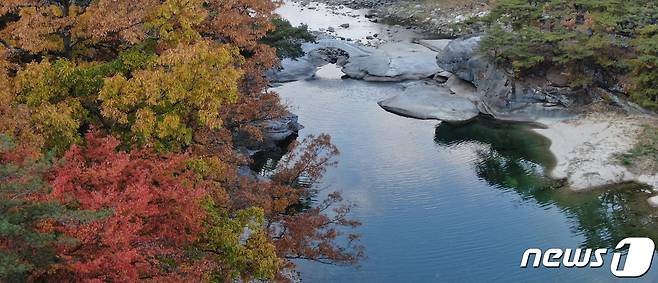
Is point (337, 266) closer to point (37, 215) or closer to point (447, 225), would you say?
point (447, 225)

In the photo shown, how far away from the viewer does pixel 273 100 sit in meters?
26.4

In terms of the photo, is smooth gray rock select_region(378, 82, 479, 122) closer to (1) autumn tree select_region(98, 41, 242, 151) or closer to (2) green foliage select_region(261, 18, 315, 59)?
(2) green foliage select_region(261, 18, 315, 59)

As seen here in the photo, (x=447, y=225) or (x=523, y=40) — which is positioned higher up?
(x=523, y=40)

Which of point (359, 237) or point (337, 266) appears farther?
point (359, 237)

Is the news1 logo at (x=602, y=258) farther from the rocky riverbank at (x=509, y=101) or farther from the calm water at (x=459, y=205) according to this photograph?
the rocky riverbank at (x=509, y=101)

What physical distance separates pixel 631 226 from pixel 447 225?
7860mm

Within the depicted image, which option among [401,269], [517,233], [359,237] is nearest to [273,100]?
[359,237]

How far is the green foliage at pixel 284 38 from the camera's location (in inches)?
1452

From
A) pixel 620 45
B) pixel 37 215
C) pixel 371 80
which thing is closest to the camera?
pixel 37 215

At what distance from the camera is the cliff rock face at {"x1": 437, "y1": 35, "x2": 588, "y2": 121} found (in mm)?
39625

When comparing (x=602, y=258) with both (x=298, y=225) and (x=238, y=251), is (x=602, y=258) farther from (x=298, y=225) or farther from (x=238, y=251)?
(x=238, y=251)

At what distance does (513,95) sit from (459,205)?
50.3 feet

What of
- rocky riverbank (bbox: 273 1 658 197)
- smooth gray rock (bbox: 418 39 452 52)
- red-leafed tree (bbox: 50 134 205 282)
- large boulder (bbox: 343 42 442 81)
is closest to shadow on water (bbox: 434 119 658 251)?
rocky riverbank (bbox: 273 1 658 197)

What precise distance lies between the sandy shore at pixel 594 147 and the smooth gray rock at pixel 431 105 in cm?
547
